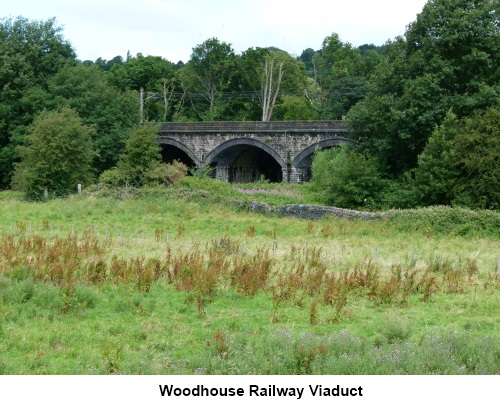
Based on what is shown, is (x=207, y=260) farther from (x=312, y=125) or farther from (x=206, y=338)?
(x=312, y=125)

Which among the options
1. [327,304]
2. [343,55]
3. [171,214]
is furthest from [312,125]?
[327,304]

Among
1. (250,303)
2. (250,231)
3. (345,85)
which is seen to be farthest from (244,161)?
(250,303)

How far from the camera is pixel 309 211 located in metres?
29.9

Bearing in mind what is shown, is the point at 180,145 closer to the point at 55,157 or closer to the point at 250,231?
the point at 55,157

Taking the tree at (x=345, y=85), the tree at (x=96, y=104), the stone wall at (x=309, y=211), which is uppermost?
the tree at (x=345, y=85)

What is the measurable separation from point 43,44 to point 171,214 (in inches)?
1303

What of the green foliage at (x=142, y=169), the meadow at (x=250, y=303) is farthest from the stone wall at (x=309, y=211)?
the green foliage at (x=142, y=169)

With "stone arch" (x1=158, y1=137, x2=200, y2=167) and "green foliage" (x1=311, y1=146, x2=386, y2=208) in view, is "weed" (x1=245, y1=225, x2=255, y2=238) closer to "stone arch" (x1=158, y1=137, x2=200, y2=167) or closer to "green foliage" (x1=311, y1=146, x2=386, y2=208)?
"green foliage" (x1=311, y1=146, x2=386, y2=208)

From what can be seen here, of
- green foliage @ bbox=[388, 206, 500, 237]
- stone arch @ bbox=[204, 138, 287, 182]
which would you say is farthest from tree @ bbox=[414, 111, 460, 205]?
stone arch @ bbox=[204, 138, 287, 182]

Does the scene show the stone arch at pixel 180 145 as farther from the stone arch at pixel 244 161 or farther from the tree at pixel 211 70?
the tree at pixel 211 70

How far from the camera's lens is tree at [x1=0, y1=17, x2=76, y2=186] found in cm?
5206

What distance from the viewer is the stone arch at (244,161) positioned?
176ft

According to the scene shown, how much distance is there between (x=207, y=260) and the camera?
693 inches

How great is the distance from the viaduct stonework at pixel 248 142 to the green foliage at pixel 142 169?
386 inches
